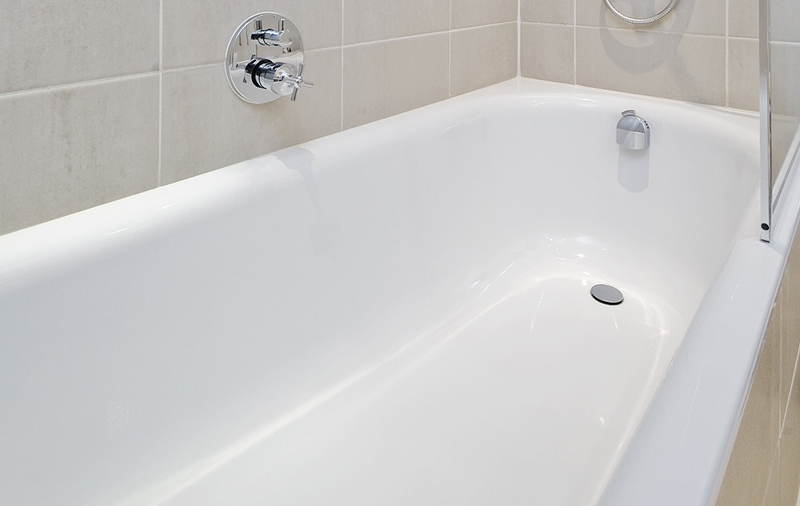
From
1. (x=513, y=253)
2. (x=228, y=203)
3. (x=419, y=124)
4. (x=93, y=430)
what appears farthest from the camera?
(x=513, y=253)

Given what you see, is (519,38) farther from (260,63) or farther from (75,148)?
(75,148)

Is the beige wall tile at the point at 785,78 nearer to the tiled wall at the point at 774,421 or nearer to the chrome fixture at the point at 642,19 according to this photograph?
the tiled wall at the point at 774,421

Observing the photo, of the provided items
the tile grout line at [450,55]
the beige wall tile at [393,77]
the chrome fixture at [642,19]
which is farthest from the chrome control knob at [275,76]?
the chrome fixture at [642,19]

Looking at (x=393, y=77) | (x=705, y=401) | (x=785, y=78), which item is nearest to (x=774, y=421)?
(x=705, y=401)

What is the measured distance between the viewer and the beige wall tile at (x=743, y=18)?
4.79ft

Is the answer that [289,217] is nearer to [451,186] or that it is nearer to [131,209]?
[131,209]

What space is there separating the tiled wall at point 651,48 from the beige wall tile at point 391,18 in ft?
1.36

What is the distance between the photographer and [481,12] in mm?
1651

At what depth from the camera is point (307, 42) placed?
115cm

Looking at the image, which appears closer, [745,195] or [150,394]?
[150,394]

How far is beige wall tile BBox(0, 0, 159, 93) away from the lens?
2.46 feet

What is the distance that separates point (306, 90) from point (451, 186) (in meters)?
0.41

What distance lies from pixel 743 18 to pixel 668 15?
172 millimetres

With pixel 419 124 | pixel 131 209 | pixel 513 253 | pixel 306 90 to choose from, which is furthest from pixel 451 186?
pixel 131 209
